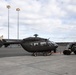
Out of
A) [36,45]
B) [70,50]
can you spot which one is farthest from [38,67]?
[70,50]

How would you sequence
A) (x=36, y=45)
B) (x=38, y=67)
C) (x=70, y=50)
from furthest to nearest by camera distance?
(x=70, y=50) < (x=36, y=45) < (x=38, y=67)

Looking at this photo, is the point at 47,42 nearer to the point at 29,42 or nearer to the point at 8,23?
the point at 29,42

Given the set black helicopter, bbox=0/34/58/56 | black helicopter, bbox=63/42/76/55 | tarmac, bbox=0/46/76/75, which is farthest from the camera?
black helicopter, bbox=63/42/76/55

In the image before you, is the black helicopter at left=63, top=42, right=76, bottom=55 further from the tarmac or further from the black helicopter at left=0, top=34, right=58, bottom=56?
the tarmac

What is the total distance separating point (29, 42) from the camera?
29.2m

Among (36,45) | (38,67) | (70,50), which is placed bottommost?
(38,67)

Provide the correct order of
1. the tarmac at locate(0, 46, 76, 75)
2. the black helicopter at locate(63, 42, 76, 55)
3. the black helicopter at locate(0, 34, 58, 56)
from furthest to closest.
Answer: the black helicopter at locate(63, 42, 76, 55) → the black helicopter at locate(0, 34, 58, 56) → the tarmac at locate(0, 46, 76, 75)

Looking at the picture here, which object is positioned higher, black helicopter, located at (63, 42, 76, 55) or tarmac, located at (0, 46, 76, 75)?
black helicopter, located at (63, 42, 76, 55)

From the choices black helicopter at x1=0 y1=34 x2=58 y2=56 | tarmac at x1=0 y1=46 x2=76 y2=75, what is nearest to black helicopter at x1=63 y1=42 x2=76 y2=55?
black helicopter at x1=0 y1=34 x2=58 y2=56

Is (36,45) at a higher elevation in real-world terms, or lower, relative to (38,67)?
higher

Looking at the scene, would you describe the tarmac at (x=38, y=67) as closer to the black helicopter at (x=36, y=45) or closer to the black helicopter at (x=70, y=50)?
the black helicopter at (x=36, y=45)

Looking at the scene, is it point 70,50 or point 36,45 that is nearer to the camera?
point 36,45

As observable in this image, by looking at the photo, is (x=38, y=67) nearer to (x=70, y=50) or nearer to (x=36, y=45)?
(x=36, y=45)

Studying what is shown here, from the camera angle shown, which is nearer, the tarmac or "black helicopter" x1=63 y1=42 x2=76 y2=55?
the tarmac
